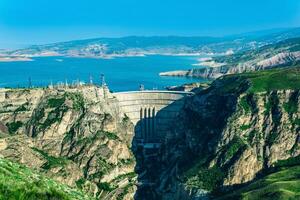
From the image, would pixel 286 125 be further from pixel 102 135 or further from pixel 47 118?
pixel 47 118

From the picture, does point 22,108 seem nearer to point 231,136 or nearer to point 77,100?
point 77,100

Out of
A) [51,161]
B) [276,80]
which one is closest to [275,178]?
[276,80]

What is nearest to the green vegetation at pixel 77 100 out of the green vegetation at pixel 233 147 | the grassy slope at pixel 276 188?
the green vegetation at pixel 233 147

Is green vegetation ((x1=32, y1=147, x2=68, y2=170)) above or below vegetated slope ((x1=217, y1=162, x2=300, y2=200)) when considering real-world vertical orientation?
below

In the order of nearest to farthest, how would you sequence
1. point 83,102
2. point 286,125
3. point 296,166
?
point 296,166 < point 286,125 < point 83,102

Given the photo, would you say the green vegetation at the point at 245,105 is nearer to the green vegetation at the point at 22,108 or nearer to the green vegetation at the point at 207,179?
the green vegetation at the point at 207,179

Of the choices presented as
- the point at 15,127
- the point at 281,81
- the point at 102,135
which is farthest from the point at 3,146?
the point at 281,81

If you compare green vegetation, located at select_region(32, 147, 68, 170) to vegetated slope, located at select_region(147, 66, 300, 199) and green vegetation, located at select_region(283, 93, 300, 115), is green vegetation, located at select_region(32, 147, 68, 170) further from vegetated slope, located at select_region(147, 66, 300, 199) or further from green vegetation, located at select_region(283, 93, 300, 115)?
green vegetation, located at select_region(283, 93, 300, 115)

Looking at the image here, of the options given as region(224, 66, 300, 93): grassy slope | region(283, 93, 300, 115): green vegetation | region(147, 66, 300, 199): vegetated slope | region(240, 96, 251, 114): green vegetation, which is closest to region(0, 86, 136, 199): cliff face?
region(147, 66, 300, 199): vegetated slope
